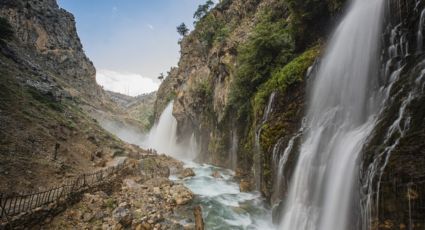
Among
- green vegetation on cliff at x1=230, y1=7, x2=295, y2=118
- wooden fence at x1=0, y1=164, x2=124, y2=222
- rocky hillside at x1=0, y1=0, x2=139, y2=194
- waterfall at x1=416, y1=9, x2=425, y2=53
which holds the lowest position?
wooden fence at x1=0, y1=164, x2=124, y2=222

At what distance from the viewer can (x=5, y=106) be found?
2175 centimetres

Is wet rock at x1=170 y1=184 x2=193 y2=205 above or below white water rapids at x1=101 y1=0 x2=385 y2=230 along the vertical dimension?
below

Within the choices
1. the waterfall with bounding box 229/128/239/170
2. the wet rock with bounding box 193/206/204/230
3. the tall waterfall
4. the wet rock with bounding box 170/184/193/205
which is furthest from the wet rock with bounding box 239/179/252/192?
the tall waterfall

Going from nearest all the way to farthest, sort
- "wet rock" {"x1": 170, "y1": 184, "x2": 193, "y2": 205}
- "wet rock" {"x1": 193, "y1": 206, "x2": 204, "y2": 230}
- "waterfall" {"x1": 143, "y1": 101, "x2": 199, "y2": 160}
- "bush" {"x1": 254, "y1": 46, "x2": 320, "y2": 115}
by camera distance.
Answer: "wet rock" {"x1": 193, "y1": 206, "x2": 204, "y2": 230} → "bush" {"x1": 254, "y1": 46, "x2": 320, "y2": 115} → "wet rock" {"x1": 170, "y1": 184, "x2": 193, "y2": 205} → "waterfall" {"x1": 143, "y1": 101, "x2": 199, "y2": 160}

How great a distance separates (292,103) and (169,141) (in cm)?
4104

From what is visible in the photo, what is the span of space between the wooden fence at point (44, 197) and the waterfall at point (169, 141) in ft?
78.7

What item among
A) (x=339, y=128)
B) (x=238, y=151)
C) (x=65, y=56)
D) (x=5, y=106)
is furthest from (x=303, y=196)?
(x=65, y=56)

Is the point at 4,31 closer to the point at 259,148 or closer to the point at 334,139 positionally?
the point at 259,148

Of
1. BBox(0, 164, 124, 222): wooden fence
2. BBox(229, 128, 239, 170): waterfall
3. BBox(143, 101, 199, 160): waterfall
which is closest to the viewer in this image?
BBox(0, 164, 124, 222): wooden fence

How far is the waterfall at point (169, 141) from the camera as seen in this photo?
46131mm

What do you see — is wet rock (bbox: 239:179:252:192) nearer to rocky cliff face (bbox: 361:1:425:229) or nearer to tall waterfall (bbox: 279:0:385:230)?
tall waterfall (bbox: 279:0:385:230)

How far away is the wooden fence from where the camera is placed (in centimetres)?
1207

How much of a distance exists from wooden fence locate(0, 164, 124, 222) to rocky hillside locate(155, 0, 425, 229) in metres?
9.98

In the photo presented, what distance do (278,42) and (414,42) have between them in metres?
10.7
